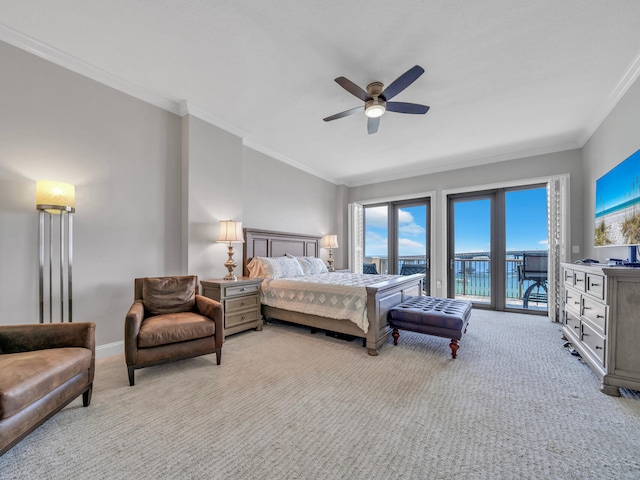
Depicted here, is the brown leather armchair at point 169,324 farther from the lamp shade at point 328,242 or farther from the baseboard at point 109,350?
the lamp shade at point 328,242

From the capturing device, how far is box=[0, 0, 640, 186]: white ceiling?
2.04 metres

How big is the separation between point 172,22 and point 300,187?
368 centimetres

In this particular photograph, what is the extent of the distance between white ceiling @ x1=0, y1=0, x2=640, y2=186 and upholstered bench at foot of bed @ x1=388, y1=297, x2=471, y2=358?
2508 mm

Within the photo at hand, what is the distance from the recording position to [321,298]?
3.38m

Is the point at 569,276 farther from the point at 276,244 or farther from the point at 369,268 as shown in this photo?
the point at 276,244

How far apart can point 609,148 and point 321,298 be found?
13.0ft

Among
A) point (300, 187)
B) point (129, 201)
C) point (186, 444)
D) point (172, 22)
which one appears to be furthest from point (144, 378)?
point (300, 187)

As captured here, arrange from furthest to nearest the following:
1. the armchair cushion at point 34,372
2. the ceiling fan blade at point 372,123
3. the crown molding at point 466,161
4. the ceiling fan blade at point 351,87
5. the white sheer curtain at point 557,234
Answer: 1. the crown molding at point 466,161
2. the white sheer curtain at point 557,234
3. the ceiling fan blade at point 372,123
4. the ceiling fan blade at point 351,87
5. the armchair cushion at point 34,372

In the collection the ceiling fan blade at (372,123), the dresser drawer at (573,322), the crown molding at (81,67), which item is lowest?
the dresser drawer at (573,322)

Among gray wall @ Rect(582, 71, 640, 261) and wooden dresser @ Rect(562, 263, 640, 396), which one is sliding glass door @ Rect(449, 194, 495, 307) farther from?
wooden dresser @ Rect(562, 263, 640, 396)

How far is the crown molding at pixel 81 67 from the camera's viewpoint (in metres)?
2.34

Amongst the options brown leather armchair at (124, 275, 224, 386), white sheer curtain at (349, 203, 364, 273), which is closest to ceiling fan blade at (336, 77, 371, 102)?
brown leather armchair at (124, 275, 224, 386)

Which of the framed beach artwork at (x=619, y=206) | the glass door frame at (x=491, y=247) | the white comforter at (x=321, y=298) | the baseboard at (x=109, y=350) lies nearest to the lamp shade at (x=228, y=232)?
the white comforter at (x=321, y=298)

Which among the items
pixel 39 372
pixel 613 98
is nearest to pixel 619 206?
pixel 613 98
